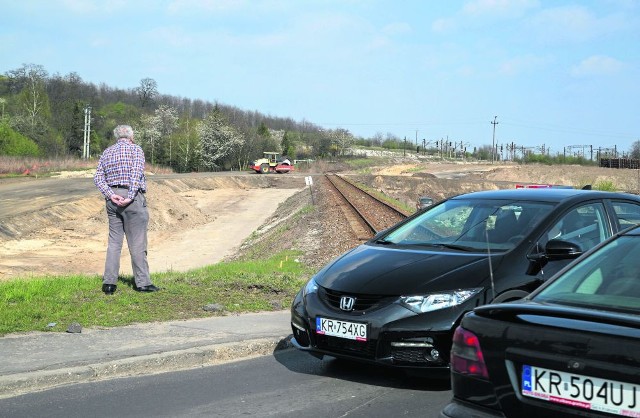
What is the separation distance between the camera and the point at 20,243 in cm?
2661

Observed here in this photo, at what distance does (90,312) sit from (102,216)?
2817 centimetres

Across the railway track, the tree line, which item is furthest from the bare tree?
the railway track

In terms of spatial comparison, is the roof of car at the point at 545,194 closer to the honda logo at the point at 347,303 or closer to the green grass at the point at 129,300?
the honda logo at the point at 347,303

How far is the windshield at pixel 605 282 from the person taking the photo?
3580 millimetres

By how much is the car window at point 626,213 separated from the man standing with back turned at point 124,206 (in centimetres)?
524

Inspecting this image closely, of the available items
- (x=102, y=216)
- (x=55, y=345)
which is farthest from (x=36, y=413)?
(x=102, y=216)

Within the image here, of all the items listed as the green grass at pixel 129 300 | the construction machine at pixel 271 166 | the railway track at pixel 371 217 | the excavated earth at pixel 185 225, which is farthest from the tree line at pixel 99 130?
the green grass at pixel 129 300

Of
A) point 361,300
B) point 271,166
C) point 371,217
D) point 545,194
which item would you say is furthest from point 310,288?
point 271,166

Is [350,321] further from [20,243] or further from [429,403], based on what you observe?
[20,243]

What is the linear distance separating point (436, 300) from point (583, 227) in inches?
75.4

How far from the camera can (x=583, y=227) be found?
6523 mm

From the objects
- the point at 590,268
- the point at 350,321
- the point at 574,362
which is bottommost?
the point at 350,321

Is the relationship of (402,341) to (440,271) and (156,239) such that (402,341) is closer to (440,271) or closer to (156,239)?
(440,271)

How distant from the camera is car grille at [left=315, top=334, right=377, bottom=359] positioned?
215 inches
